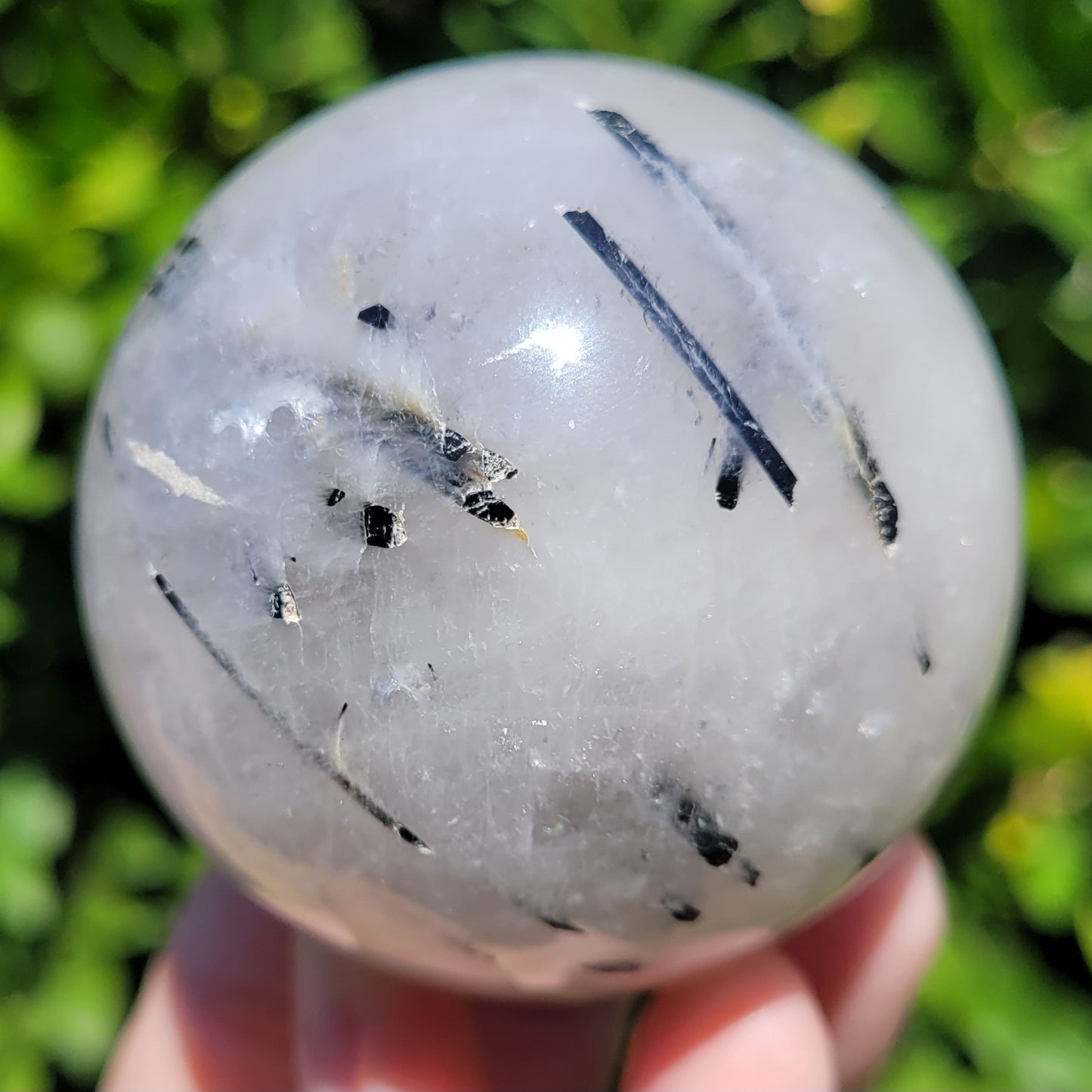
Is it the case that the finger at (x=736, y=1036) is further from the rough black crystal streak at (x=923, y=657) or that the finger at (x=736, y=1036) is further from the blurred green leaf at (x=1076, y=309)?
the blurred green leaf at (x=1076, y=309)

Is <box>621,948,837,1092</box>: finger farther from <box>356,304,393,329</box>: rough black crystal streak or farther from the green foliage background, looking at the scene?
<box>356,304,393,329</box>: rough black crystal streak

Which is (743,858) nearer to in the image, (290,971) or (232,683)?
(232,683)

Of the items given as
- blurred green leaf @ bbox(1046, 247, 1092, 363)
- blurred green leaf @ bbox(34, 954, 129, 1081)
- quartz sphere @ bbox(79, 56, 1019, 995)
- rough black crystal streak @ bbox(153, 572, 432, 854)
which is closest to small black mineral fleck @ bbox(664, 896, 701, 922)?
quartz sphere @ bbox(79, 56, 1019, 995)

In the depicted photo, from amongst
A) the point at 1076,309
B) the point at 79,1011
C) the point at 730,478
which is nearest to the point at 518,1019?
the point at 79,1011

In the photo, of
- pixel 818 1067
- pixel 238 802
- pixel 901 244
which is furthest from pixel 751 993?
pixel 901 244

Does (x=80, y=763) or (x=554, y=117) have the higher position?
(x=554, y=117)

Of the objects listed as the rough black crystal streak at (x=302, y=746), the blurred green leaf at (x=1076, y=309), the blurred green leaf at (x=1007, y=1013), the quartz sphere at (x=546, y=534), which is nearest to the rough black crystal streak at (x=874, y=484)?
the quartz sphere at (x=546, y=534)
